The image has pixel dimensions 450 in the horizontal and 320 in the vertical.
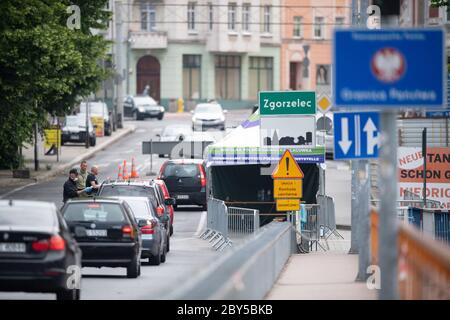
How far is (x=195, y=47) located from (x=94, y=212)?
256 ft

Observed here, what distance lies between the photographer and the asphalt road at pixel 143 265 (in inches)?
777

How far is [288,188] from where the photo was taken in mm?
30062

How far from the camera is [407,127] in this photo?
45.2 m

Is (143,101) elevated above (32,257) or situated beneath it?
elevated above

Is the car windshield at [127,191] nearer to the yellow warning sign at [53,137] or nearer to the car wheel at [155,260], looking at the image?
the car wheel at [155,260]

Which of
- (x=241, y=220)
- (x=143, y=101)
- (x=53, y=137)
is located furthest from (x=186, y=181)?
(x=143, y=101)

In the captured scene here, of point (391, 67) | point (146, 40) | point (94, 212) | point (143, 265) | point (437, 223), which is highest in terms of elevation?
point (146, 40)

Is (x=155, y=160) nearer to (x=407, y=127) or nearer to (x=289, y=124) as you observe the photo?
(x=407, y=127)

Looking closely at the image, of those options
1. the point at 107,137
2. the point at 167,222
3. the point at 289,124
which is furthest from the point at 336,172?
the point at 167,222

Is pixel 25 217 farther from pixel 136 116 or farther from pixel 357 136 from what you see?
pixel 136 116

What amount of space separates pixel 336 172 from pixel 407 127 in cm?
1414

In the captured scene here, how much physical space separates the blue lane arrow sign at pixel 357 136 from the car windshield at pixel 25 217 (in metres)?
5.41

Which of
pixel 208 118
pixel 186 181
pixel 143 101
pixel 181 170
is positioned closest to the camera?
pixel 186 181

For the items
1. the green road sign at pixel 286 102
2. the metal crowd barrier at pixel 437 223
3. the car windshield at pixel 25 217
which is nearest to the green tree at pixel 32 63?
the green road sign at pixel 286 102
